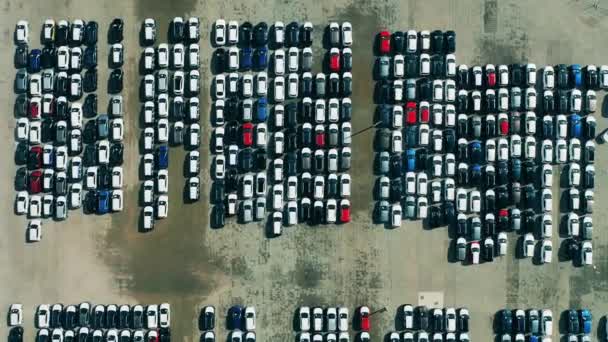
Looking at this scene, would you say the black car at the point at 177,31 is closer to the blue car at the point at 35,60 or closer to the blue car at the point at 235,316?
the blue car at the point at 35,60

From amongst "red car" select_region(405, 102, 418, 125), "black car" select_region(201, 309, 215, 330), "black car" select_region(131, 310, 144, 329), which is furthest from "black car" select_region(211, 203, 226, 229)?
"red car" select_region(405, 102, 418, 125)

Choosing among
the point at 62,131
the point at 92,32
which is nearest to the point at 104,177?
the point at 62,131

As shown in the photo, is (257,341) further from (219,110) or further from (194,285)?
(219,110)

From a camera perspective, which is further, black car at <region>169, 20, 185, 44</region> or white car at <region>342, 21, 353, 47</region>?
black car at <region>169, 20, 185, 44</region>

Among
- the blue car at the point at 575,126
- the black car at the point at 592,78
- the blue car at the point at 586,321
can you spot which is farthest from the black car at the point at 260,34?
the blue car at the point at 586,321

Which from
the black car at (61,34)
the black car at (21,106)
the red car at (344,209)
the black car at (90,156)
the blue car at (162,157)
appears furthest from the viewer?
the black car at (90,156)

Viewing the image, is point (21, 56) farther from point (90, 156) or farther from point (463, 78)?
point (463, 78)

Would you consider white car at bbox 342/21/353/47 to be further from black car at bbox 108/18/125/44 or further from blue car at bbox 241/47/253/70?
black car at bbox 108/18/125/44
